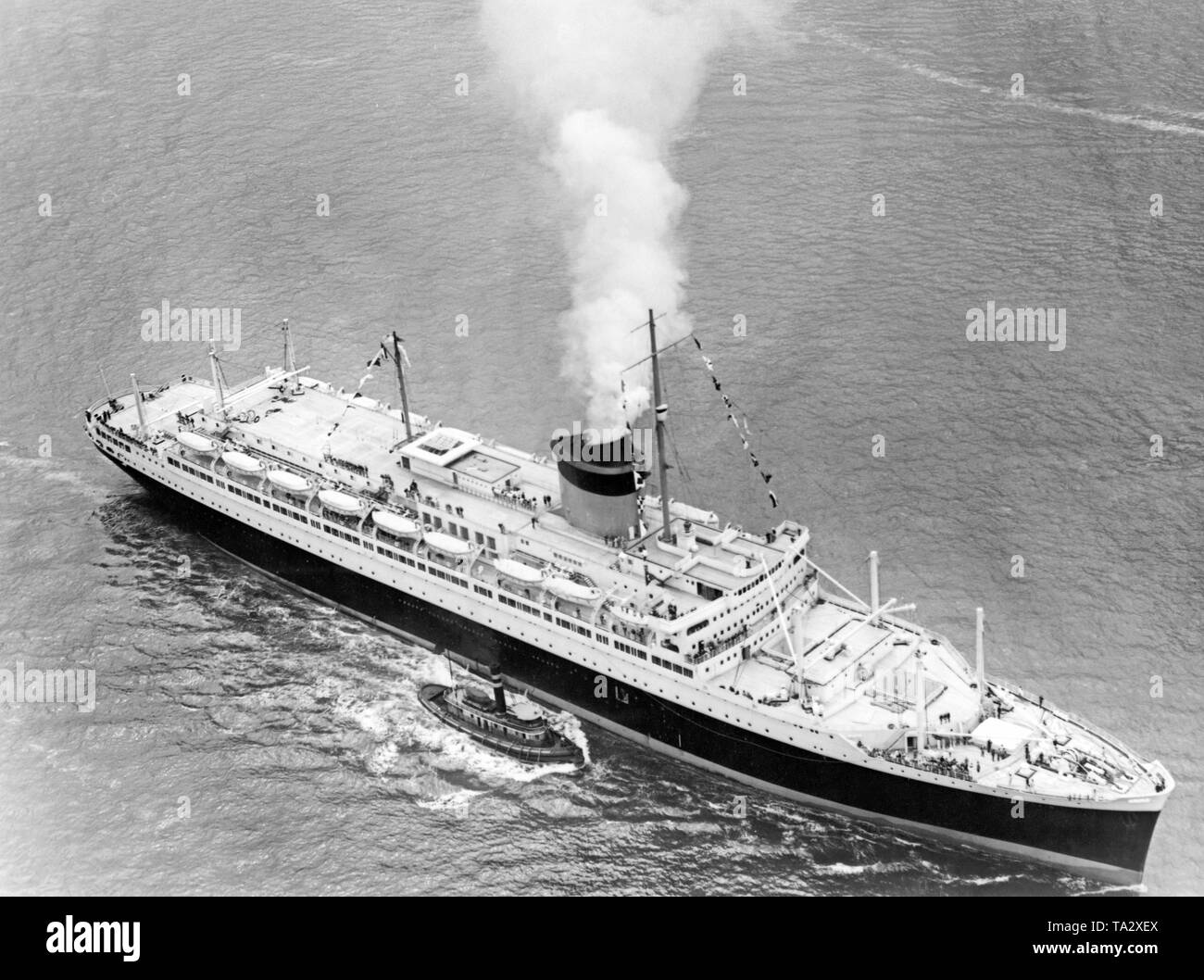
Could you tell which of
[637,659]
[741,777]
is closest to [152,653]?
[637,659]

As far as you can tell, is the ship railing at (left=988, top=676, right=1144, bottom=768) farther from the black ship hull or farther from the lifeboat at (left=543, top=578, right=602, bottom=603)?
the lifeboat at (left=543, top=578, right=602, bottom=603)

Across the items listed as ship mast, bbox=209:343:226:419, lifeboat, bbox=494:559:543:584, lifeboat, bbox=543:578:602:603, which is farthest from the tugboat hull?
ship mast, bbox=209:343:226:419

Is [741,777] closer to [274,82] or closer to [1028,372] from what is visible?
[1028,372]

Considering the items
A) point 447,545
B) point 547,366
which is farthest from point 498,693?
point 547,366

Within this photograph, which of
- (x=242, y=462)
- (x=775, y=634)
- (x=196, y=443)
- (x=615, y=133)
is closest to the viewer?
(x=775, y=634)

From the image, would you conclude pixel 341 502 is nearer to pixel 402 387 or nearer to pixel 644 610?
pixel 402 387

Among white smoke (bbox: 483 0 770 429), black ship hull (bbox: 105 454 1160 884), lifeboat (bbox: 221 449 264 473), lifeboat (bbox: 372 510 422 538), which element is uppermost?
white smoke (bbox: 483 0 770 429)

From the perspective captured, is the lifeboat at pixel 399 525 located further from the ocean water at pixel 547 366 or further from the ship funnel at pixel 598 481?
the ship funnel at pixel 598 481
